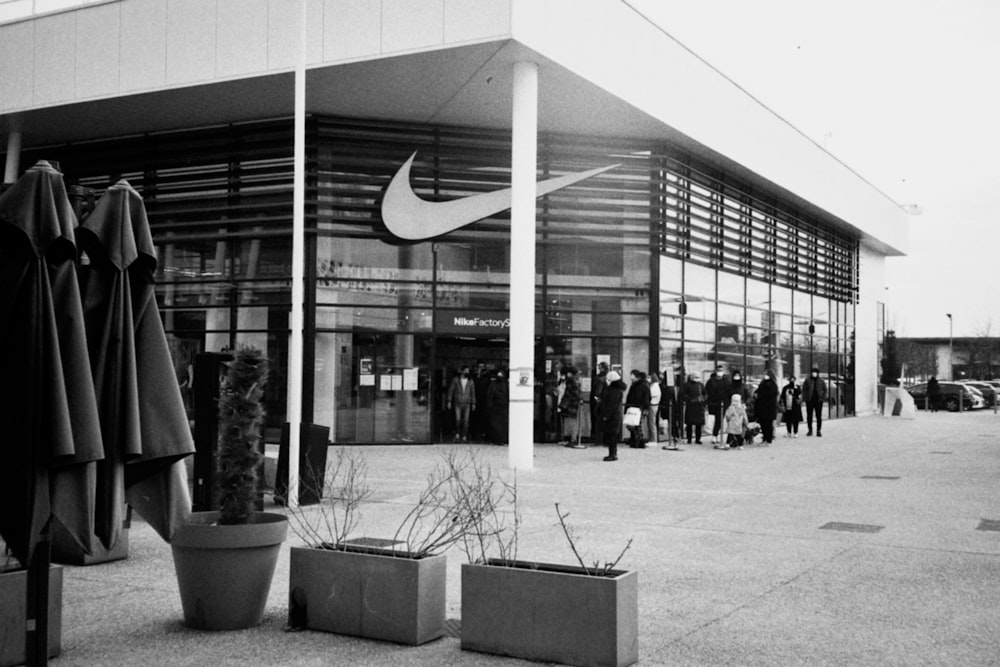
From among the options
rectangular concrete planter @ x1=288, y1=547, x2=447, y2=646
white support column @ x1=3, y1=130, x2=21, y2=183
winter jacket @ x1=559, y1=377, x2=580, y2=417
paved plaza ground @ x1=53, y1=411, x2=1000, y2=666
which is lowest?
paved plaza ground @ x1=53, y1=411, x2=1000, y2=666

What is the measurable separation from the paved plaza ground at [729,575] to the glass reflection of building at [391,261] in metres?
5.66

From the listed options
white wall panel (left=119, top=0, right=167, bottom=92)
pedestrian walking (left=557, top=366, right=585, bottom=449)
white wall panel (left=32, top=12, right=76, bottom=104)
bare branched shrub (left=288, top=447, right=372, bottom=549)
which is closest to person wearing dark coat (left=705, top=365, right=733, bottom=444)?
pedestrian walking (left=557, top=366, right=585, bottom=449)

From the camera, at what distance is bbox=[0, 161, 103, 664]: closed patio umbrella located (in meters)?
4.64

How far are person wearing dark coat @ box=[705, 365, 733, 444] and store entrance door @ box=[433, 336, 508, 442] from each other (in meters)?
5.35

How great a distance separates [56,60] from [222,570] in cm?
1921

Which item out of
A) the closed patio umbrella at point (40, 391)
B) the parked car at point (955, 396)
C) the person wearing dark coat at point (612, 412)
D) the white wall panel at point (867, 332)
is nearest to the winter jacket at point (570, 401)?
the person wearing dark coat at point (612, 412)

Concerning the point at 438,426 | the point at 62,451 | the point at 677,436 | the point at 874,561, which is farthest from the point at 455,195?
the point at 62,451

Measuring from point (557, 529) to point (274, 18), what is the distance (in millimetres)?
13178

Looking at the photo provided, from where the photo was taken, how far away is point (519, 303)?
18062 millimetres

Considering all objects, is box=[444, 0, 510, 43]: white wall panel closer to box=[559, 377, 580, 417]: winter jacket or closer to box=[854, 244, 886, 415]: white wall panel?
box=[559, 377, 580, 417]: winter jacket

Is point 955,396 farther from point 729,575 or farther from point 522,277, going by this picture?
point 729,575

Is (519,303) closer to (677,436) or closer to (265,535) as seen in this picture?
(677,436)

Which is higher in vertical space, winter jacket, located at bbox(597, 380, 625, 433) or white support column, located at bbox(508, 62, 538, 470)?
white support column, located at bbox(508, 62, 538, 470)

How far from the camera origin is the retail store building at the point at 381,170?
19.8 m
